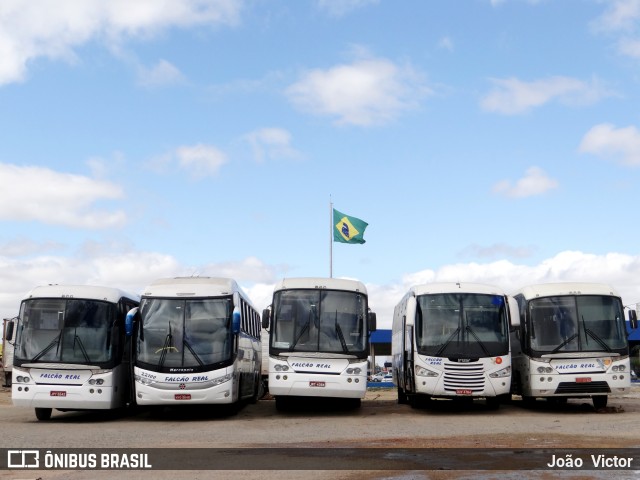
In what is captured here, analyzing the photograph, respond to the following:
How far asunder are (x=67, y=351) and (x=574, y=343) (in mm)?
12270

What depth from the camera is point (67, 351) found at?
822 inches

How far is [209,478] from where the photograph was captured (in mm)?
11016

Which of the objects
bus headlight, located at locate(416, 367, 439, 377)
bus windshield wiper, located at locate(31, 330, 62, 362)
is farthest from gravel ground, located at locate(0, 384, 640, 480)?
bus windshield wiper, located at locate(31, 330, 62, 362)

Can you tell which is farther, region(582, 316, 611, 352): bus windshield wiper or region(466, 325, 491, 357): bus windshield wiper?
region(582, 316, 611, 352): bus windshield wiper

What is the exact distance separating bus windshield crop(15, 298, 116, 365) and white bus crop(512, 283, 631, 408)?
33.9ft

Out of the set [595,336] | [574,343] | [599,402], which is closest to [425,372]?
[574,343]

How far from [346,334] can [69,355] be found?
6.58 m

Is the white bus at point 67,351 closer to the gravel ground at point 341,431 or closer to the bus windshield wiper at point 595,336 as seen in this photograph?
the gravel ground at point 341,431

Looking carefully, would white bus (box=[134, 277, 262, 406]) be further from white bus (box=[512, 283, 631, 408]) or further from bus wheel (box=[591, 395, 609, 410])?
bus wheel (box=[591, 395, 609, 410])

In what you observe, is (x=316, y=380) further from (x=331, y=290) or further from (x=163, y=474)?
(x=163, y=474)

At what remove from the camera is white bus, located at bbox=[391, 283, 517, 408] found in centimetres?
2191

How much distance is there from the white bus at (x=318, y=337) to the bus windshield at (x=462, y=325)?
1.42 m

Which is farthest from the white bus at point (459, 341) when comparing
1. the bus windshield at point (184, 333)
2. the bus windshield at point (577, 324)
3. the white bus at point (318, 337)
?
the bus windshield at point (184, 333)

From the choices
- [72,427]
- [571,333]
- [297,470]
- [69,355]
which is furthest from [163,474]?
[571,333]
